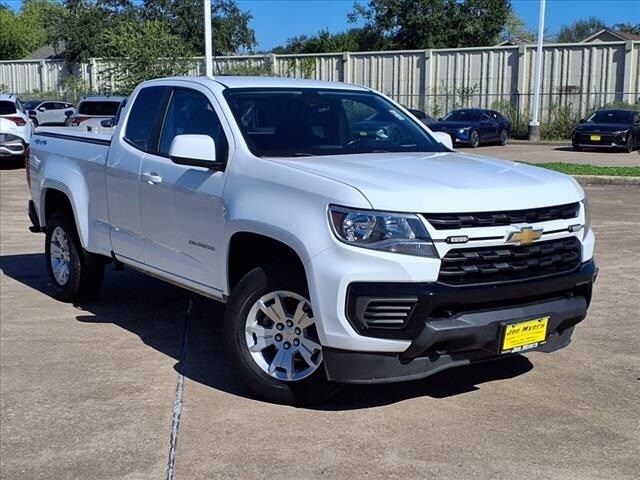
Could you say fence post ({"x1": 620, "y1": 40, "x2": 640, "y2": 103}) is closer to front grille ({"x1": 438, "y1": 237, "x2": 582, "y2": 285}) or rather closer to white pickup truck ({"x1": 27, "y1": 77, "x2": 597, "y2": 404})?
white pickup truck ({"x1": 27, "y1": 77, "x2": 597, "y2": 404})

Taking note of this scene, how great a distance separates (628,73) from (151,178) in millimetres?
34440

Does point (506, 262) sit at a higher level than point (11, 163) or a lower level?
higher

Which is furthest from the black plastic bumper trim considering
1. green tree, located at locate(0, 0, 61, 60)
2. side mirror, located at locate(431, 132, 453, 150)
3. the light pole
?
green tree, located at locate(0, 0, 61, 60)

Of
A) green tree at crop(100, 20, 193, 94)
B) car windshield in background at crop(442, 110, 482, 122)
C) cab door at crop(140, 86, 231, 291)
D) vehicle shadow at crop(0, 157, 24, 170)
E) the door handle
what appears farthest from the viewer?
car windshield in background at crop(442, 110, 482, 122)

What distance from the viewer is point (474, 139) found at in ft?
103

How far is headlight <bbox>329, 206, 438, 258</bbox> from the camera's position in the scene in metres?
4.23

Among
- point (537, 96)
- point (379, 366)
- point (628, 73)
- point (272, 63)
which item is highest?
point (272, 63)

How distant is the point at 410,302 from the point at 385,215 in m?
0.48

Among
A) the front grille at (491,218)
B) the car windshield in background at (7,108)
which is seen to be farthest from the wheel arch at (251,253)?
the car windshield in background at (7,108)

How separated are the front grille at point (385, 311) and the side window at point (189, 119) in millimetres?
1691

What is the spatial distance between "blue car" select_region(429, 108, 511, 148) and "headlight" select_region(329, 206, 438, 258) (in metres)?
26.6

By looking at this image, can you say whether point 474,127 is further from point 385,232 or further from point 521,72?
point 385,232

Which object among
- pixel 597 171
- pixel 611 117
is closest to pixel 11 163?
pixel 597 171

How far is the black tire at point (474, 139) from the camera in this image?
31.3m
